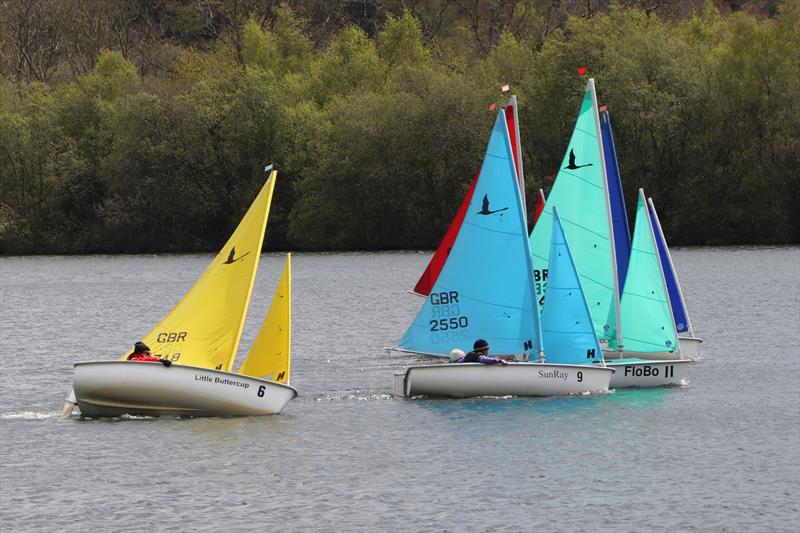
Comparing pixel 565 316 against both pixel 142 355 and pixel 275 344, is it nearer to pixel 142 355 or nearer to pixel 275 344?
pixel 275 344

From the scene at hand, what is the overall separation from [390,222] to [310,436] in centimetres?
7497

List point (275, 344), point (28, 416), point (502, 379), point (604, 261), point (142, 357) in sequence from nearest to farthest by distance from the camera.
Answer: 1. point (142, 357)
2. point (275, 344)
3. point (502, 379)
4. point (28, 416)
5. point (604, 261)

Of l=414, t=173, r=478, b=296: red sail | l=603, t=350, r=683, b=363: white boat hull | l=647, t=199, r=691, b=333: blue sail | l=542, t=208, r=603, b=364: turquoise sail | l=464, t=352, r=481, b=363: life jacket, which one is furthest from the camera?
l=414, t=173, r=478, b=296: red sail

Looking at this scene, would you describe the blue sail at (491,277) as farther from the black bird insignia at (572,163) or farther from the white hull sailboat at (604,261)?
the black bird insignia at (572,163)

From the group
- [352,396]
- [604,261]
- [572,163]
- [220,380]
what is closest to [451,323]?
[352,396]

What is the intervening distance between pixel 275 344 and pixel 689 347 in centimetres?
1574

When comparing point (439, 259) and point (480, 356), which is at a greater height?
point (439, 259)

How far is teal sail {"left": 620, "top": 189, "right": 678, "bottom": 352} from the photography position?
128 ft

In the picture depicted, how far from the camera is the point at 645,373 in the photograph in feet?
126

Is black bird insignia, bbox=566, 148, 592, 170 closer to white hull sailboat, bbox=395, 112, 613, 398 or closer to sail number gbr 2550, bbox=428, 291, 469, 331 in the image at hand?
white hull sailboat, bbox=395, 112, 613, 398

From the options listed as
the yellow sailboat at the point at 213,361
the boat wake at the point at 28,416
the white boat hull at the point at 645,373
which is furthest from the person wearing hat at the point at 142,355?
the white boat hull at the point at 645,373

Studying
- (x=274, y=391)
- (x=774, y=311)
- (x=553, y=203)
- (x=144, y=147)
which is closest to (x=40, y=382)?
(x=274, y=391)

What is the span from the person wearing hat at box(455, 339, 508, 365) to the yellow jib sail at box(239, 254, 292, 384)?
14.5 feet

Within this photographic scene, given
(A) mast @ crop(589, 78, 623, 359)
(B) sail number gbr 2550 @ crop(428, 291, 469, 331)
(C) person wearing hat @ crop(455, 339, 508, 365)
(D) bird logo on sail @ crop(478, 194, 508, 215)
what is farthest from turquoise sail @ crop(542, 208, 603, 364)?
(B) sail number gbr 2550 @ crop(428, 291, 469, 331)
